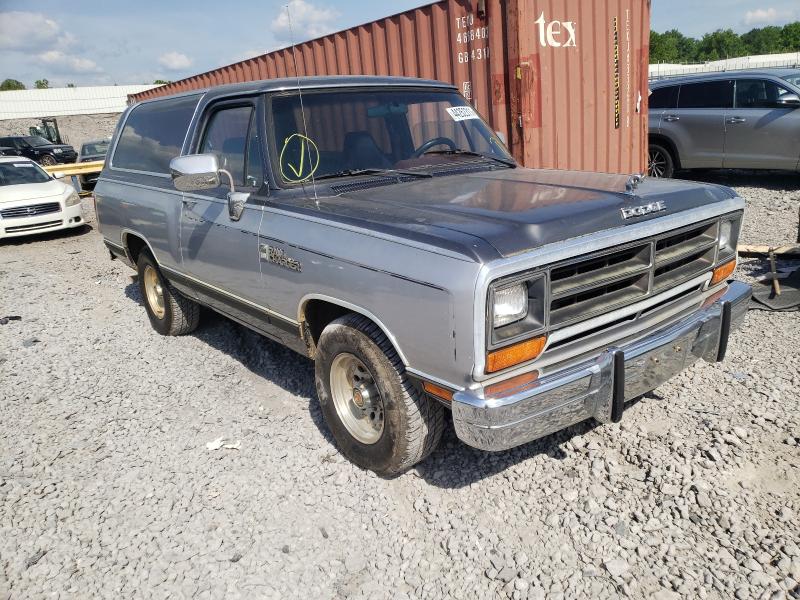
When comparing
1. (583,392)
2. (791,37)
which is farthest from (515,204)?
(791,37)

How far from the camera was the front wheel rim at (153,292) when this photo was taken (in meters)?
5.28

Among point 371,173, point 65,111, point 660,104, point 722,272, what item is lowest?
point 722,272

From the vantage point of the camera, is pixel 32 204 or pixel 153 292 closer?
pixel 153 292

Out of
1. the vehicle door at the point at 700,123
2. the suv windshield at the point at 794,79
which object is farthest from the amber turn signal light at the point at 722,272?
the suv windshield at the point at 794,79

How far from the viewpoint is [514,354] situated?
243 cm

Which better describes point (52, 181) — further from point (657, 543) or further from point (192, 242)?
point (657, 543)

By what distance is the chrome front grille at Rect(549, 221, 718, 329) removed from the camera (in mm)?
2533

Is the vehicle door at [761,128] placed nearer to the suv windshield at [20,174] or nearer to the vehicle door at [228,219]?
the vehicle door at [228,219]

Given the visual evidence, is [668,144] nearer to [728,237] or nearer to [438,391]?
[728,237]

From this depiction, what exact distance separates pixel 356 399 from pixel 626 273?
1410 millimetres

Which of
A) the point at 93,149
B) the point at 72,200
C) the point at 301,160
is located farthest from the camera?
the point at 93,149

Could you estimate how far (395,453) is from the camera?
2.92 meters

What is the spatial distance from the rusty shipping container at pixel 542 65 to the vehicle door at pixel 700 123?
2966mm

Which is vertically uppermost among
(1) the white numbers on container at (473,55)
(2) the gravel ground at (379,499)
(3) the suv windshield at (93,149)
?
(1) the white numbers on container at (473,55)
